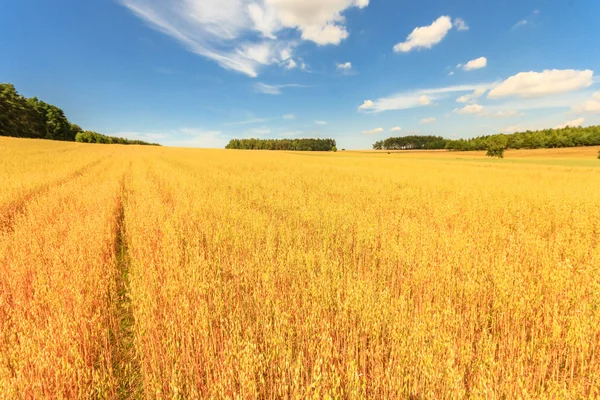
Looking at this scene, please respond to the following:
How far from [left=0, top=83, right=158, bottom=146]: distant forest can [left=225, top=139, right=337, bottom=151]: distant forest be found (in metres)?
64.9

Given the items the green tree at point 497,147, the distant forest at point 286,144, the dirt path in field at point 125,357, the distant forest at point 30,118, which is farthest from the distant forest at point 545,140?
the distant forest at point 30,118

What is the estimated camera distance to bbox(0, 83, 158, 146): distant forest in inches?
2537

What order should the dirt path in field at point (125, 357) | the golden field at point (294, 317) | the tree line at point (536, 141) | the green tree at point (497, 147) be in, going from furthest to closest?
the tree line at point (536, 141), the green tree at point (497, 147), the dirt path in field at point (125, 357), the golden field at point (294, 317)

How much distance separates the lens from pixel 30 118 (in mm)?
71938

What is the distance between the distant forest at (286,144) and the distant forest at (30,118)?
2553 inches

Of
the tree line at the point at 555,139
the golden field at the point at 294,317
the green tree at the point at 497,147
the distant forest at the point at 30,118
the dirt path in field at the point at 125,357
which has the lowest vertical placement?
the dirt path in field at the point at 125,357

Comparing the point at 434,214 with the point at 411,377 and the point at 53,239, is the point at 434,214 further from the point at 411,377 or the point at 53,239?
the point at 53,239

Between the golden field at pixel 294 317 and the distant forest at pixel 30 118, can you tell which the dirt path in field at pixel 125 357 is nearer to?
the golden field at pixel 294 317

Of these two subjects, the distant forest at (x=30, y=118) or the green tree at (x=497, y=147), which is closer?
the green tree at (x=497, y=147)

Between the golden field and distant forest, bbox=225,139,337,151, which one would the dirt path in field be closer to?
the golden field

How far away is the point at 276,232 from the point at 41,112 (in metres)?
111

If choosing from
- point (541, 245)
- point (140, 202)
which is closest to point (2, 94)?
point (140, 202)

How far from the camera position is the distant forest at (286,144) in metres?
124

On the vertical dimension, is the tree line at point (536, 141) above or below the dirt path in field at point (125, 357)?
above
